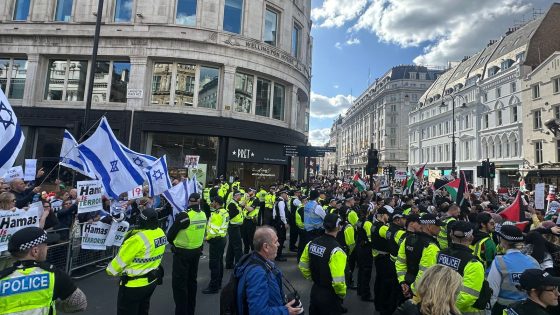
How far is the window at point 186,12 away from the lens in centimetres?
2178

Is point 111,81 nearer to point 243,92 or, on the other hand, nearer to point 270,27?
point 243,92

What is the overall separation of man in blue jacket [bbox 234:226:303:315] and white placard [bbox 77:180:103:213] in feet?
19.1

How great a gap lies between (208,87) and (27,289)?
2069cm

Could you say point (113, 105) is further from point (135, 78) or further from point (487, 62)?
point (487, 62)

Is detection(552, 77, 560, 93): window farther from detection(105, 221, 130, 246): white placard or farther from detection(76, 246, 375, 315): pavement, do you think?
detection(105, 221, 130, 246): white placard

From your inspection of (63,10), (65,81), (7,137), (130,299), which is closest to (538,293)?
(130,299)

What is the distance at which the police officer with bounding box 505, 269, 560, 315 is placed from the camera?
8.50 ft

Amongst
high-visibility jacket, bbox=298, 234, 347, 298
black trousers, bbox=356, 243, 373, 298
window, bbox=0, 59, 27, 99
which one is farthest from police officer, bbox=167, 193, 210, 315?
window, bbox=0, 59, 27, 99

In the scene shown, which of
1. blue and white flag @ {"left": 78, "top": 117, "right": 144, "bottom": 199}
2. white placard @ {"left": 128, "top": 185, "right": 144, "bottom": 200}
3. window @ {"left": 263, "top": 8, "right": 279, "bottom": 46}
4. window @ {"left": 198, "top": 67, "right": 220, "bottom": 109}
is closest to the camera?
blue and white flag @ {"left": 78, "top": 117, "right": 144, "bottom": 199}

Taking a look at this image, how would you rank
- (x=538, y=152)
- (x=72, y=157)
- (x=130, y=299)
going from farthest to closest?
(x=538, y=152), (x=72, y=157), (x=130, y=299)

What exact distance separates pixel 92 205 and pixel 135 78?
15949 mm

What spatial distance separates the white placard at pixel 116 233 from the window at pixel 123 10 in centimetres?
1830

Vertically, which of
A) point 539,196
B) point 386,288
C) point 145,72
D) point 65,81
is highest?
point 145,72

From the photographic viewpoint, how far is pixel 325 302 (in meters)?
4.17
